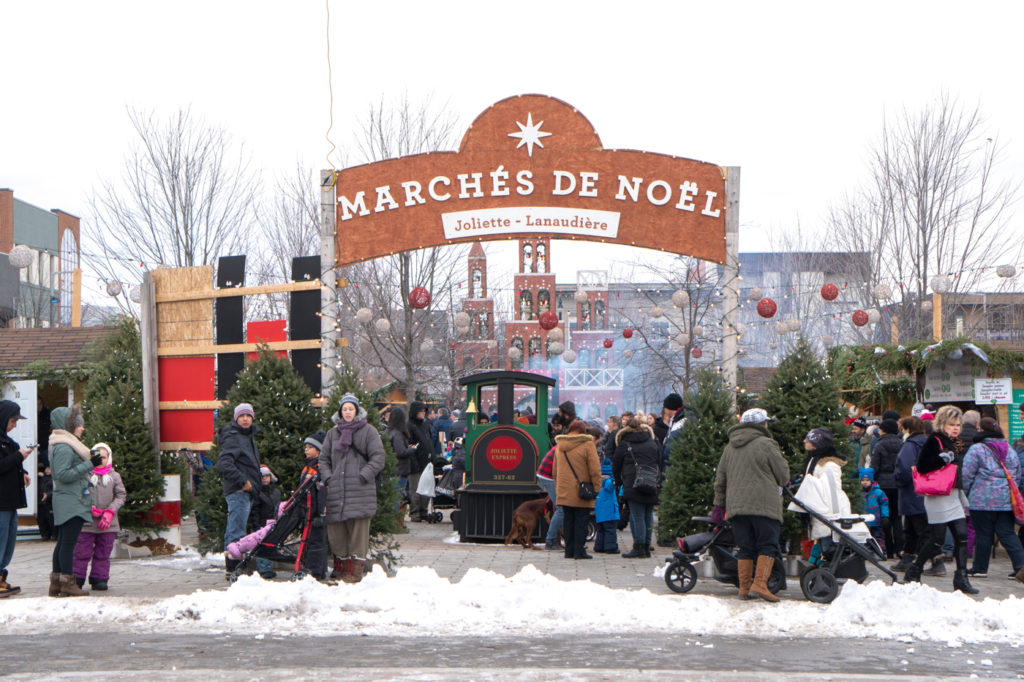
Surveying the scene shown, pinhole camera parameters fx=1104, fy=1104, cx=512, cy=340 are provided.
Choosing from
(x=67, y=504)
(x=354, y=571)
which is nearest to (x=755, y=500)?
(x=354, y=571)

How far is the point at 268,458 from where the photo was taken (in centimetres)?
1154

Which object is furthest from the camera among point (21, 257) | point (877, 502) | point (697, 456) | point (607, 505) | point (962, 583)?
point (21, 257)

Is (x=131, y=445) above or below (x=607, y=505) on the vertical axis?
above

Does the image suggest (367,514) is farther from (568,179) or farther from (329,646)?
(568,179)

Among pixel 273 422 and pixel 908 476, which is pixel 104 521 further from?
pixel 908 476

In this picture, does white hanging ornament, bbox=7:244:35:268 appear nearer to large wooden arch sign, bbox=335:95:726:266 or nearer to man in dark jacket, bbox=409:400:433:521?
man in dark jacket, bbox=409:400:433:521

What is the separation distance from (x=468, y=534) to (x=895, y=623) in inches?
278

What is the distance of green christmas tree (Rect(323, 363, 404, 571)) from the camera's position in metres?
11.0

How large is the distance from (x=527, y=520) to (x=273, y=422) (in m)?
3.93

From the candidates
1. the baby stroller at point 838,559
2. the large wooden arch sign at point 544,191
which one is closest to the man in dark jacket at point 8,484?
the large wooden arch sign at point 544,191

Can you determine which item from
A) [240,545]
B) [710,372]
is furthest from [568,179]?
[240,545]

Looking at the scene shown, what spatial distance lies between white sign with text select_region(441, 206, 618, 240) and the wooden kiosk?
2.34 meters

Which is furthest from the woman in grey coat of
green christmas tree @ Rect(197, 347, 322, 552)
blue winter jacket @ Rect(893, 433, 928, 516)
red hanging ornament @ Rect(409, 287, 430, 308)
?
red hanging ornament @ Rect(409, 287, 430, 308)

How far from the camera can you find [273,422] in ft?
37.8
